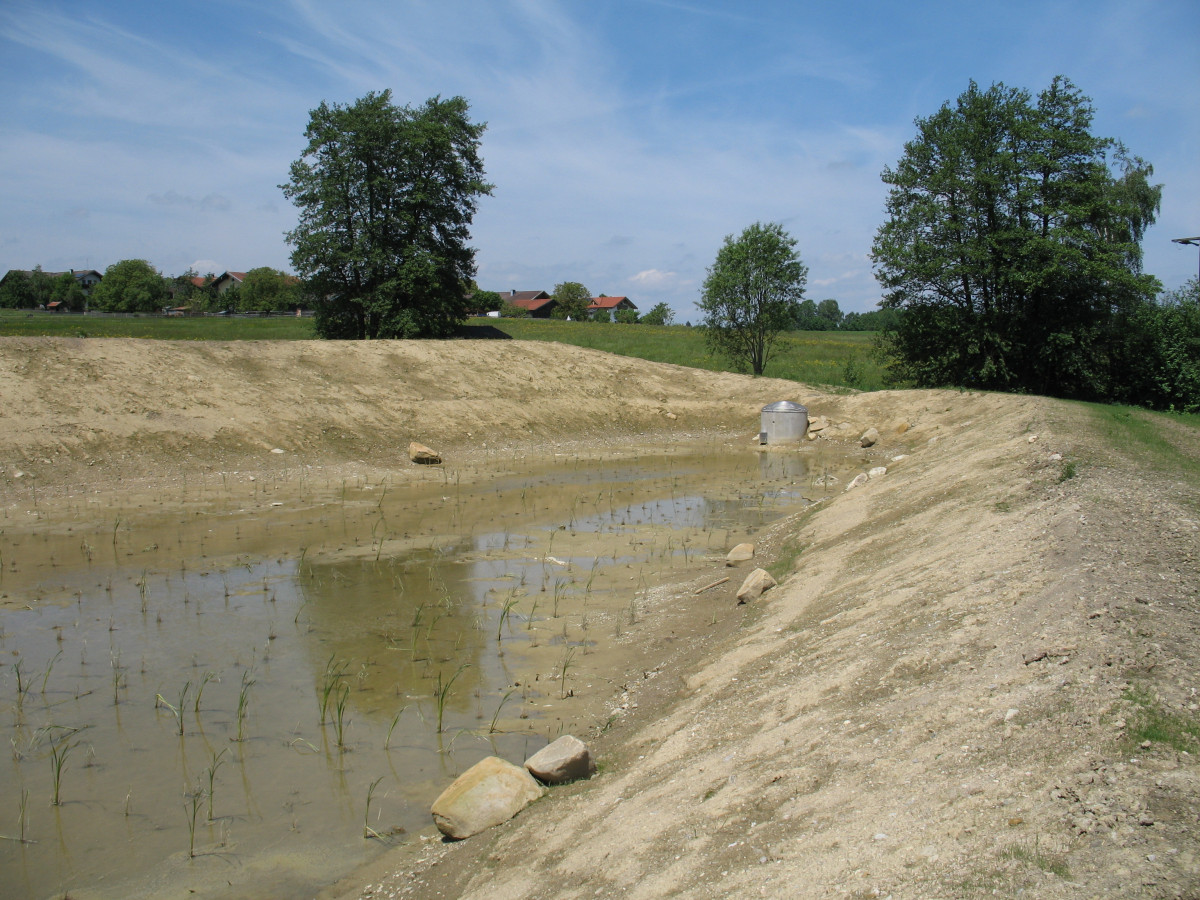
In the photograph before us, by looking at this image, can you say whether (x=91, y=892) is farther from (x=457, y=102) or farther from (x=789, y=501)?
(x=457, y=102)

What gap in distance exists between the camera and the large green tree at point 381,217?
120 feet

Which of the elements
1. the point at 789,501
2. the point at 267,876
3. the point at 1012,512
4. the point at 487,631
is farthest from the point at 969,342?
the point at 267,876

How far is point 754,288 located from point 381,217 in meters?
18.1

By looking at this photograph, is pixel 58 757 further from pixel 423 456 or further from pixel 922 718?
pixel 423 456

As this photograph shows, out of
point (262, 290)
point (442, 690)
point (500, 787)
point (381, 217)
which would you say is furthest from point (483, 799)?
point (262, 290)

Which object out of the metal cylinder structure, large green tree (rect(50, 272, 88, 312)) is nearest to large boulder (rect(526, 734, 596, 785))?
the metal cylinder structure

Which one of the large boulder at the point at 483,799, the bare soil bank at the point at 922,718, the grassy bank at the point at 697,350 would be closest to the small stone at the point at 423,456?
the bare soil bank at the point at 922,718

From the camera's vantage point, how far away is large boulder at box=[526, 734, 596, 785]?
5.69 m

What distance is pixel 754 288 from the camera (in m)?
36.1

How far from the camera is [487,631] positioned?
924 cm

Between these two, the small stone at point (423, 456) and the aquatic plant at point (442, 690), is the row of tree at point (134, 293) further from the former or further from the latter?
the aquatic plant at point (442, 690)

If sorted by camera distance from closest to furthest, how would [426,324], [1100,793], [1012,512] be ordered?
[1100,793]
[1012,512]
[426,324]

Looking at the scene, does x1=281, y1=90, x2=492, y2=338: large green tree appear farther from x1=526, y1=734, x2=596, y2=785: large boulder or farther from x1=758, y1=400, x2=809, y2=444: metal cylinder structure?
x1=526, y1=734, x2=596, y2=785: large boulder

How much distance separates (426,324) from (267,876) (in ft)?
114
